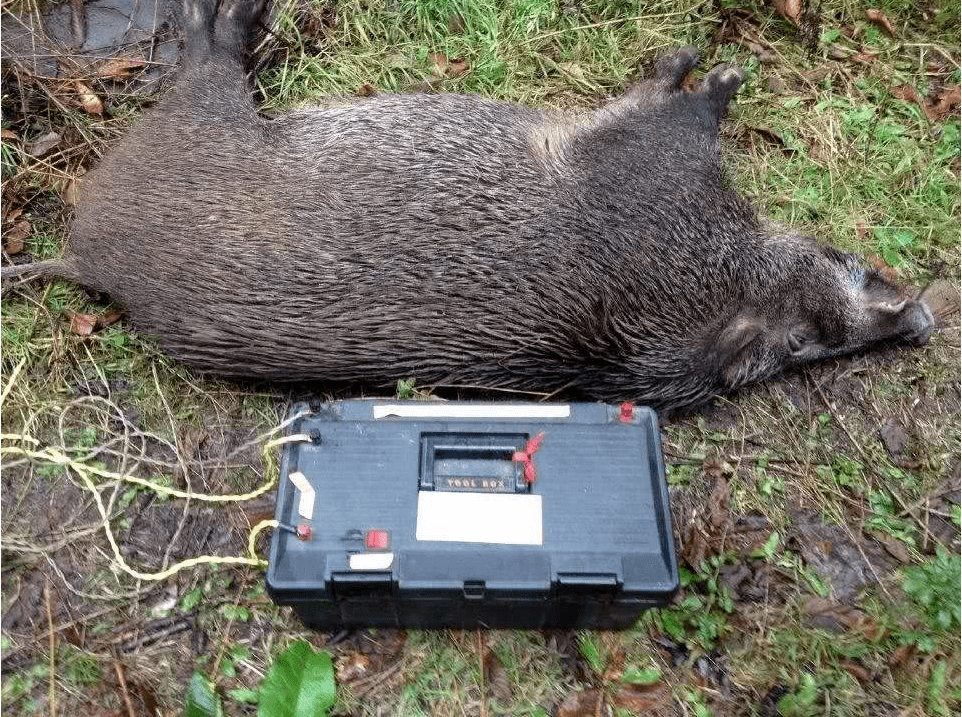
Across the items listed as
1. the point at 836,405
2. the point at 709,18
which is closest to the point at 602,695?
the point at 836,405

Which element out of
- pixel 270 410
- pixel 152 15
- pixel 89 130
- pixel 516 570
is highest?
pixel 152 15

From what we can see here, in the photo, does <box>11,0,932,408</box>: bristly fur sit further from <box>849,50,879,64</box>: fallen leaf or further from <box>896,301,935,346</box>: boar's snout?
<box>849,50,879,64</box>: fallen leaf

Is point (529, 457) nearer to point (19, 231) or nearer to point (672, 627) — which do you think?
point (672, 627)

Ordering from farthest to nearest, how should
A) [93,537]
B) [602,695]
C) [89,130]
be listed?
[89,130] < [93,537] < [602,695]

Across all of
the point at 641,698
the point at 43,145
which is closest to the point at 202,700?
the point at 641,698

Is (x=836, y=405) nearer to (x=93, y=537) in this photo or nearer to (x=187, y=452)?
(x=187, y=452)

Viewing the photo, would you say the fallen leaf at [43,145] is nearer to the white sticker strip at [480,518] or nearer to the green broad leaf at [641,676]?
the white sticker strip at [480,518]

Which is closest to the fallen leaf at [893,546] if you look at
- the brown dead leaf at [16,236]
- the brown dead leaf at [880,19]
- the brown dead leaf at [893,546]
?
the brown dead leaf at [893,546]
